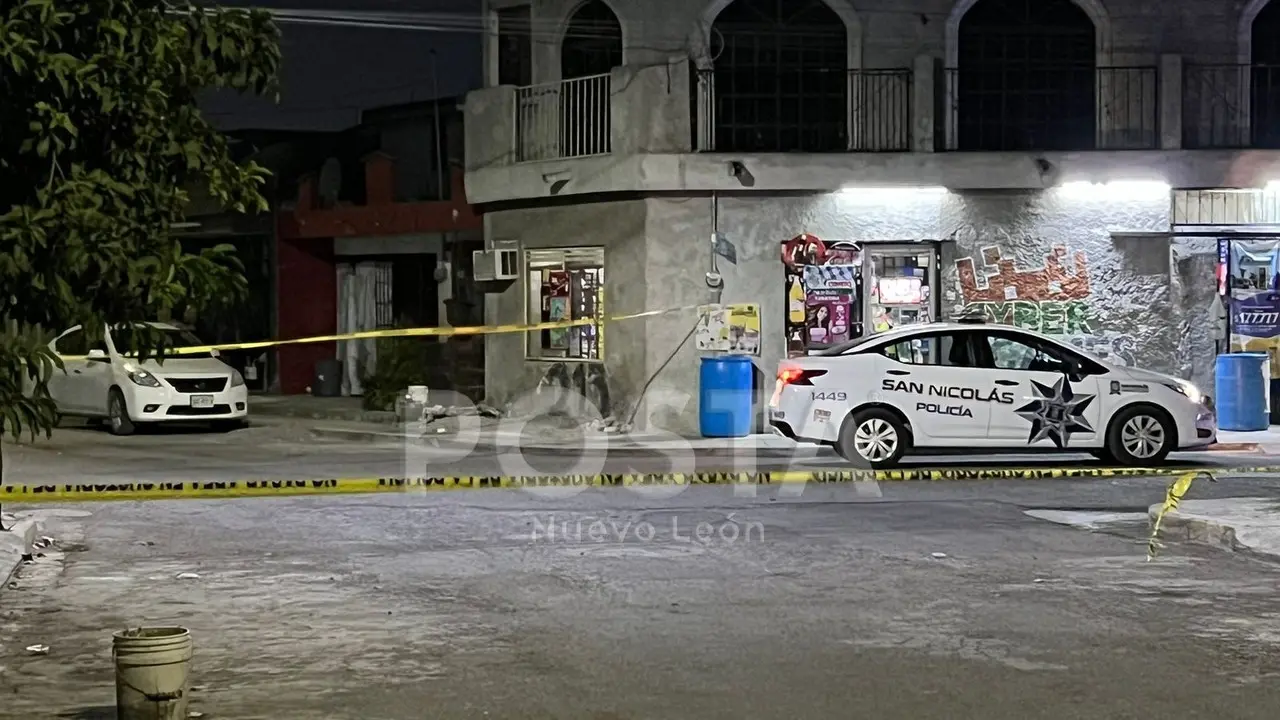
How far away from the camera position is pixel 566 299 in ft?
78.4

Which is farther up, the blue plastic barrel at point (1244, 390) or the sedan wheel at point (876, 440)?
the blue plastic barrel at point (1244, 390)

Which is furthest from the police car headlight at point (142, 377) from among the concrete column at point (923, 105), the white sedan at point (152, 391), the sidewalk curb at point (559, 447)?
the concrete column at point (923, 105)

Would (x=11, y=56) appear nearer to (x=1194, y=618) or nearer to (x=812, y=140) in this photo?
(x=1194, y=618)

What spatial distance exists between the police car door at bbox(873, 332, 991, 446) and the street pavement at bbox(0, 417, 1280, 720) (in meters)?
1.76

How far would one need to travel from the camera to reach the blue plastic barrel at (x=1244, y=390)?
70.2ft

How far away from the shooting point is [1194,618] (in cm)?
952

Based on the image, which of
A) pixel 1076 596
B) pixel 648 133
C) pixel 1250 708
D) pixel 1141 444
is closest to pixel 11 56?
pixel 1250 708

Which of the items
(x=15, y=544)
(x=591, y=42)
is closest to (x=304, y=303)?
(x=591, y=42)

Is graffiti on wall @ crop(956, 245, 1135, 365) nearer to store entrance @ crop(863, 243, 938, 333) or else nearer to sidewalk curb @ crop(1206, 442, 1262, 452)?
store entrance @ crop(863, 243, 938, 333)

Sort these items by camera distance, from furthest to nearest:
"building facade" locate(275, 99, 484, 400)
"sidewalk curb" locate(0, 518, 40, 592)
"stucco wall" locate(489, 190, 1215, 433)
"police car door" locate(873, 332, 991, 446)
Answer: "building facade" locate(275, 99, 484, 400) < "stucco wall" locate(489, 190, 1215, 433) < "police car door" locate(873, 332, 991, 446) < "sidewalk curb" locate(0, 518, 40, 592)

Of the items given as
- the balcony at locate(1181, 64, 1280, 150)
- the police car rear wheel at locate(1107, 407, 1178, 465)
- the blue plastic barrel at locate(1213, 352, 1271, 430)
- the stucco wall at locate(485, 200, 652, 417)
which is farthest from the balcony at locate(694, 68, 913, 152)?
the police car rear wheel at locate(1107, 407, 1178, 465)

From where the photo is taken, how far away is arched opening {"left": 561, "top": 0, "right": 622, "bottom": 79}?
23.4 meters

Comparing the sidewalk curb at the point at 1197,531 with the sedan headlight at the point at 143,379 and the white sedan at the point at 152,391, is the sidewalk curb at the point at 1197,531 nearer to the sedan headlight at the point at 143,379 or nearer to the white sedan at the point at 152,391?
the white sedan at the point at 152,391

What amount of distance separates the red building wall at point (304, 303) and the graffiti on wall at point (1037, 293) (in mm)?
13011
